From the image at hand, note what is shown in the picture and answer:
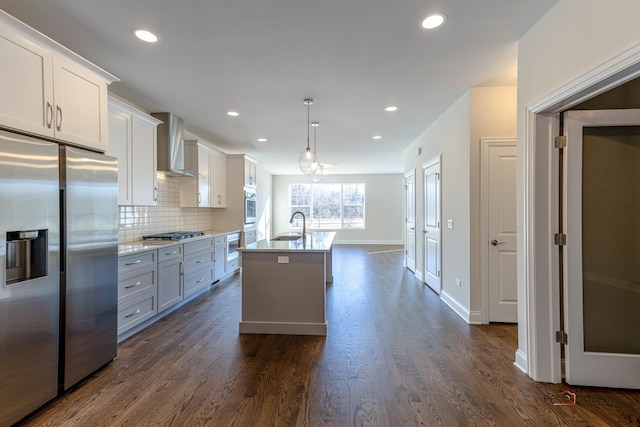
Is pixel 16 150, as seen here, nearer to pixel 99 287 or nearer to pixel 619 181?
pixel 99 287

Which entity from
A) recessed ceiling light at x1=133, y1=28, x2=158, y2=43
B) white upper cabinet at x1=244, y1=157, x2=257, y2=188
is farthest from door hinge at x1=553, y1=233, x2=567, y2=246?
white upper cabinet at x1=244, y1=157, x2=257, y2=188

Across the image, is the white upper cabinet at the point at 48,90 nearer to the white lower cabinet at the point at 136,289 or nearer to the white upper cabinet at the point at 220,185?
the white lower cabinet at the point at 136,289

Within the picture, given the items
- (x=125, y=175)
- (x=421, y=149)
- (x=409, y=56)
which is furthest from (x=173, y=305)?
(x=421, y=149)

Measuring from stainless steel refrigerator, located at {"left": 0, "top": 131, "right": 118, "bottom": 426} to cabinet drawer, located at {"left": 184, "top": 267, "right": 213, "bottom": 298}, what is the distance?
158cm

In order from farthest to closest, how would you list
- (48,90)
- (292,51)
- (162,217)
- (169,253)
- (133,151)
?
(162,217)
(169,253)
(133,151)
(292,51)
(48,90)

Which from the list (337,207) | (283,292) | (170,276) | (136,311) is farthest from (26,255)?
(337,207)

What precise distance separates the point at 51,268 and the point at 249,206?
4419 millimetres

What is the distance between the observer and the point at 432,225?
462cm

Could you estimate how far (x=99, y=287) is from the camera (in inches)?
88.9

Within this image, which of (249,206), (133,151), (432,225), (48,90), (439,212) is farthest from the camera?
(249,206)

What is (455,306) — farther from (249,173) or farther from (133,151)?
(249,173)

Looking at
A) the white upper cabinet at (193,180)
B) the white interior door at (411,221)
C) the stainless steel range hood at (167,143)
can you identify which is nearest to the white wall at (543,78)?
the white interior door at (411,221)

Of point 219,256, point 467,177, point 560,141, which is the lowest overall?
point 219,256

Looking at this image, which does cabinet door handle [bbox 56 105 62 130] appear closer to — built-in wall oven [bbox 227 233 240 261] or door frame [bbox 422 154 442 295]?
built-in wall oven [bbox 227 233 240 261]
